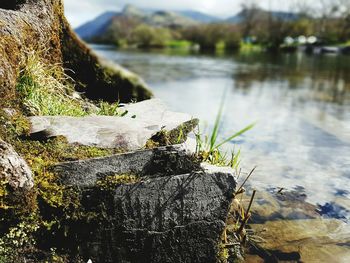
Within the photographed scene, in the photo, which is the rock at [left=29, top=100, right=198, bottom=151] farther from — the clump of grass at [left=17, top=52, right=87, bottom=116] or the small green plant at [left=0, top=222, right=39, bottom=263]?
the small green plant at [left=0, top=222, right=39, bottom=263]

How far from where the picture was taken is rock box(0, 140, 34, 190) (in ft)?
11.1

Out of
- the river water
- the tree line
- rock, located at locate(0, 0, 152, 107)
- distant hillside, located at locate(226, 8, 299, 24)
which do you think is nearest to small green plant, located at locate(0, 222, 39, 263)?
rock, located at locate(0, 0, 152, 107)

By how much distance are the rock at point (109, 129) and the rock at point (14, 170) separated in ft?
1.84

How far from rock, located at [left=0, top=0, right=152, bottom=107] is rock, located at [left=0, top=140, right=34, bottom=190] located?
855 millimetres

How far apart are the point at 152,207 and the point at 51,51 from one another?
11.8ft

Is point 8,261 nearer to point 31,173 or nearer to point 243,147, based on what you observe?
point 31,173

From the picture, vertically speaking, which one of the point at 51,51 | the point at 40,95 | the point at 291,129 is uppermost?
the point at 51,51

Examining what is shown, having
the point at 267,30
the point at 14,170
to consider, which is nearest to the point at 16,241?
the point at 14,170

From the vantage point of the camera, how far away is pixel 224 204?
410cm

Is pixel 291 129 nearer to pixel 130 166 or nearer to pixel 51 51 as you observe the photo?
pixel 51 51

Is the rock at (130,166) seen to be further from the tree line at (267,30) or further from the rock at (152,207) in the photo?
the tree line at (267,30)

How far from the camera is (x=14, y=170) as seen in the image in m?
3.44

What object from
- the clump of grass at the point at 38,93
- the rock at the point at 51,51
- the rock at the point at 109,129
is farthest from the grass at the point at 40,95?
the rock at the point at 109,129

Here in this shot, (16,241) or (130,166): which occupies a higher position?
(130,166)
